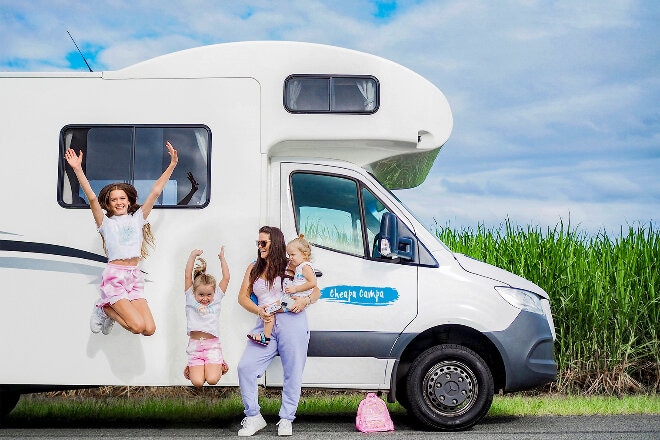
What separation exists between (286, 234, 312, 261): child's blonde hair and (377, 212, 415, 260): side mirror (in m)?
0.64

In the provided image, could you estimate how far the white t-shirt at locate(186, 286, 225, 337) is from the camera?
766 centimetres

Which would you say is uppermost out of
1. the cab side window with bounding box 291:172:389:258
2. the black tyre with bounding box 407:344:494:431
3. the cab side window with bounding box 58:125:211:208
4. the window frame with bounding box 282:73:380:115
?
the window frame with bounding box 282:73:380:115

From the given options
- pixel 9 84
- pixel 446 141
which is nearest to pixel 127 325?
pixel 9 84

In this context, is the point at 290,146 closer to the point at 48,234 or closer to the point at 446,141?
the point at 446,141

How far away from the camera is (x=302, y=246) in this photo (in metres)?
7.51

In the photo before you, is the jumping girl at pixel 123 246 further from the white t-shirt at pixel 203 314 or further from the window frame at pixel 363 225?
the window frame at pixel 363 225

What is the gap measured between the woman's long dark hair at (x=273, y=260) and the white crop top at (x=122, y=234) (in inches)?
42.9

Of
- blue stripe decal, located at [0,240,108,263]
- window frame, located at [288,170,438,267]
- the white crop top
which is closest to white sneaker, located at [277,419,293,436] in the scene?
window frame, located at [288,170,438,267]

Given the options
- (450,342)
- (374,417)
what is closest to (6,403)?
(374,417)

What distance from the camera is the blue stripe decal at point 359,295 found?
770 centimetres

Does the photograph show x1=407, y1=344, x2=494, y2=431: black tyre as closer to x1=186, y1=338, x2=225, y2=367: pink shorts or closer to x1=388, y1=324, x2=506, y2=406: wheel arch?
x1=388, y1=324, x2=506, y2=406: wheel arch

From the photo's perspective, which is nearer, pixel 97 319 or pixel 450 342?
pixel 97 319

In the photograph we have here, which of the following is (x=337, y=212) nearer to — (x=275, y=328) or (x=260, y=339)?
(x=275, y=328)

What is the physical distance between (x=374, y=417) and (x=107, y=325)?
254cm
